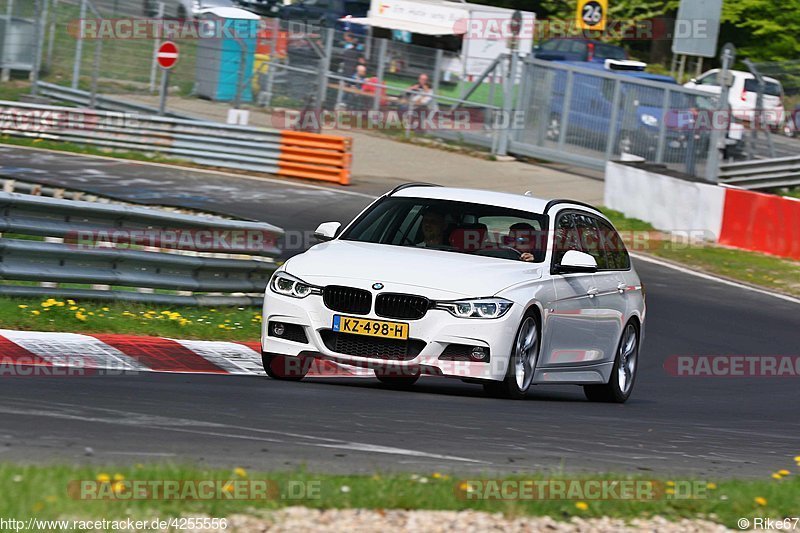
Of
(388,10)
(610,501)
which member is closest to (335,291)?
(610,501)

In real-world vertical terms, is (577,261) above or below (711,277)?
above

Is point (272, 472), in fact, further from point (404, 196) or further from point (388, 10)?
point (388, 10)

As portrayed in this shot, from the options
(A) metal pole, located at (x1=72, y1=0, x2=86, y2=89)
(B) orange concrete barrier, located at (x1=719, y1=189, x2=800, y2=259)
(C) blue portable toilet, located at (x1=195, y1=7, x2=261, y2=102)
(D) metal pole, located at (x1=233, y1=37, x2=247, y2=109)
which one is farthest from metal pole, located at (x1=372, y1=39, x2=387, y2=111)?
(B) orange concrete barrier, located at (x1=719, y1=189, x2=800, y2=259)

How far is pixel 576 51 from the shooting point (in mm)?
39656

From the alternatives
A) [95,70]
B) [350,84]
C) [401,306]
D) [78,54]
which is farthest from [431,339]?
[350,84]

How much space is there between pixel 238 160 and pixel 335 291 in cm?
1838

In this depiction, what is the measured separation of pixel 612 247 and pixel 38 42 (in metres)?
22.3

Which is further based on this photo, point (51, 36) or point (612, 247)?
point (51, 36)

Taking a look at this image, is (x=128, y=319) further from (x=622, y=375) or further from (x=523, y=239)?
(x=622, y=375)

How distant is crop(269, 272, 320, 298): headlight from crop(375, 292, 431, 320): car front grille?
468mm

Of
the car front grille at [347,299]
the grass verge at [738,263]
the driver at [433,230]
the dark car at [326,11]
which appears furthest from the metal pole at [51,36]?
the car front grille at [347,299]

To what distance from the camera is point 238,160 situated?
27.4 meters

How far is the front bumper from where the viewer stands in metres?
9.20

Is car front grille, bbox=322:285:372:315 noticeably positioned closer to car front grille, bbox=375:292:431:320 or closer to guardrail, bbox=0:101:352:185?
car front grille, bbox=375:292:431:320
